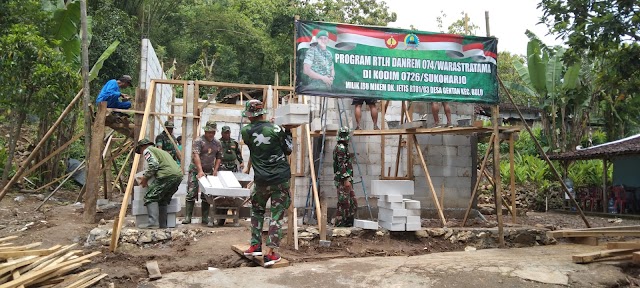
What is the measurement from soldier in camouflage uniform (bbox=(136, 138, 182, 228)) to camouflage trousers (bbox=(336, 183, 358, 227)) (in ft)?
8.46

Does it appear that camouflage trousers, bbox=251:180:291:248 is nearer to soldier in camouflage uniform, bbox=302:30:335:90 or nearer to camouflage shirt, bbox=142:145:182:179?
camouflage shirt, bbox=142:145:182:179

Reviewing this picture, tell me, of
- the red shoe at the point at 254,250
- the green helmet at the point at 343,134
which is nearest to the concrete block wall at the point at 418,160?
the green helmet at the point at 343,134

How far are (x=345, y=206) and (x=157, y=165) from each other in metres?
3.00

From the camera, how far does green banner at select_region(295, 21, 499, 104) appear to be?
760 cm

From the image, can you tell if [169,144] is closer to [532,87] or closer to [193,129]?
[193,129]

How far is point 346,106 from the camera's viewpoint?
9992mm

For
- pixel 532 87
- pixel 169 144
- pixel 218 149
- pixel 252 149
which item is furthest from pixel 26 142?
pixel 532 87

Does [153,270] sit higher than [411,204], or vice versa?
[411,204]

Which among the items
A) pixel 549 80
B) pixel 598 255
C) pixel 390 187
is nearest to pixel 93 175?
pixel 390 187

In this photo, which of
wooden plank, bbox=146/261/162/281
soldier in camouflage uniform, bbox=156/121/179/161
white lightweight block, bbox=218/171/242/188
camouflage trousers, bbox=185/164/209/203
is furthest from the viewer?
soldier in camouflage uniform, bbox=156/121/179/161

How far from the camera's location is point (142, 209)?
7312 mm

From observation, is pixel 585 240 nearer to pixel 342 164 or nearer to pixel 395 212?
pixel 395 212

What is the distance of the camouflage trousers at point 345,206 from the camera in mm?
8234

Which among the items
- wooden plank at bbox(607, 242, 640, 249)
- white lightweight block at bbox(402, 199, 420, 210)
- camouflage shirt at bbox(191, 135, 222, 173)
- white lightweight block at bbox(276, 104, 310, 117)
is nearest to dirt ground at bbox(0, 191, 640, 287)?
white lightweight block at bbox(402, 199, 420, 210)
